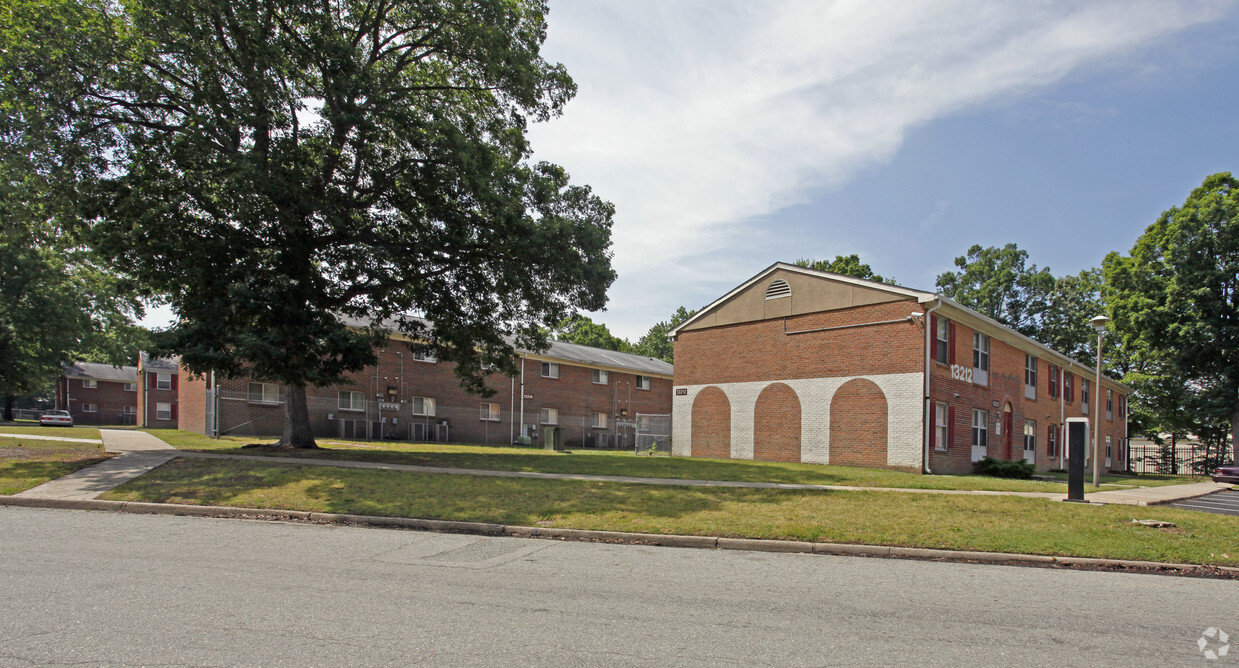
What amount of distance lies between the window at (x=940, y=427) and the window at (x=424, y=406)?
2578cm

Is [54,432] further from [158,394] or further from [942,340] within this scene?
[942,340]

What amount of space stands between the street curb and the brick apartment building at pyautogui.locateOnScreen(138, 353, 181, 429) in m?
46.6

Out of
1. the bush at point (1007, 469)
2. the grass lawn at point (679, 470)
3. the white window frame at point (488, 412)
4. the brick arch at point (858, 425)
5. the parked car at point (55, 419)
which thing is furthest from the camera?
the parked car at point (55, 419)

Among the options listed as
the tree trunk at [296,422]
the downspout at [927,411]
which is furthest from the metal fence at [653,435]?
the tree trunk at [296,422]

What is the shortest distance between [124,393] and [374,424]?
147 ft

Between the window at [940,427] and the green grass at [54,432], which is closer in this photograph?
the window at [940,427]

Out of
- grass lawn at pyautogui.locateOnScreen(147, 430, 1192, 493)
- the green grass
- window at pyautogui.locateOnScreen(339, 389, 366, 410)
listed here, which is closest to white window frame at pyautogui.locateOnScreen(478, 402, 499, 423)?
window at pyautogui.locateOnScreen(339, 389, 366, 410)

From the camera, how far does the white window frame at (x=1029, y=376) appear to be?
30.5m

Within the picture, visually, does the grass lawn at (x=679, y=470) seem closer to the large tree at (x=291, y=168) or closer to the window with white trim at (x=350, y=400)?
the large tree at (x=291, y=168)

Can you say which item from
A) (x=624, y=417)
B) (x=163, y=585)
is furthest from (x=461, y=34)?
(x=624, y=417)

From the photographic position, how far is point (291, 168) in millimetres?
16156

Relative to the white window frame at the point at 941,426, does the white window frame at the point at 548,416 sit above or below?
below

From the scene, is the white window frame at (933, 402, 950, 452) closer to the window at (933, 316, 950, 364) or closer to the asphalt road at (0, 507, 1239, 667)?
the window at (933, 316, 950, 364)

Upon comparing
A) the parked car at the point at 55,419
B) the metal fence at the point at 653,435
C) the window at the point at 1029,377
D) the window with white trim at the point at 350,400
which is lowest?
the parked car at the point at 55,419
